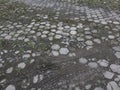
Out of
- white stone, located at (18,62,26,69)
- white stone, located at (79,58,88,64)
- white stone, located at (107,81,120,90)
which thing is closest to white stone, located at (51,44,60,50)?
white stone, located at (79,58,88,64)

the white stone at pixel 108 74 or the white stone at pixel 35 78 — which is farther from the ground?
the white stone at pixel 108 74

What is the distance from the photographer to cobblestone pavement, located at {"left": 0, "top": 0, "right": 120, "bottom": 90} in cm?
244

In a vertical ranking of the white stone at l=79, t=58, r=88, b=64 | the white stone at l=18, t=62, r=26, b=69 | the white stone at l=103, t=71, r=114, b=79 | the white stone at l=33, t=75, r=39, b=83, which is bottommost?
the white stone at l=33, t=75, r=39, b=83

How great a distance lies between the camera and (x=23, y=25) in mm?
4297

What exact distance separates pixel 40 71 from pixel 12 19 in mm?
2715

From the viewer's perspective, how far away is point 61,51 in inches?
121

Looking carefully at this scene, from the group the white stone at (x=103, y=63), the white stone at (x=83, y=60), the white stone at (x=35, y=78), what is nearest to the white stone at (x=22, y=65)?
the white stone at (x=35, y=78)

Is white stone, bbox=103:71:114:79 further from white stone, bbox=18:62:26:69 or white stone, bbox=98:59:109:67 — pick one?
white stone, bbox=18:62:26:69

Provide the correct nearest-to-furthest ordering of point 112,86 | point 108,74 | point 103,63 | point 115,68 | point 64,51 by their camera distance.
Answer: point 112,86
point 108,74
point 115,68
point 103,63
point 64,51

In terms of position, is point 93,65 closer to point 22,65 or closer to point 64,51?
point 64,51

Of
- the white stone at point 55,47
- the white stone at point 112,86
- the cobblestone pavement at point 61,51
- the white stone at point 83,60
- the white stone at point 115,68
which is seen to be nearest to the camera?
the white stone at point 112,86

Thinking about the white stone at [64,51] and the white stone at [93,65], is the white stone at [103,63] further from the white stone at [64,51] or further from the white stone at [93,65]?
the white stone at [64,51]

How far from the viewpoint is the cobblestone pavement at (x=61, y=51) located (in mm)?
2439

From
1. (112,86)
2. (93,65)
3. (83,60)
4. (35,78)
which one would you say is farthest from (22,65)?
(112,86)
